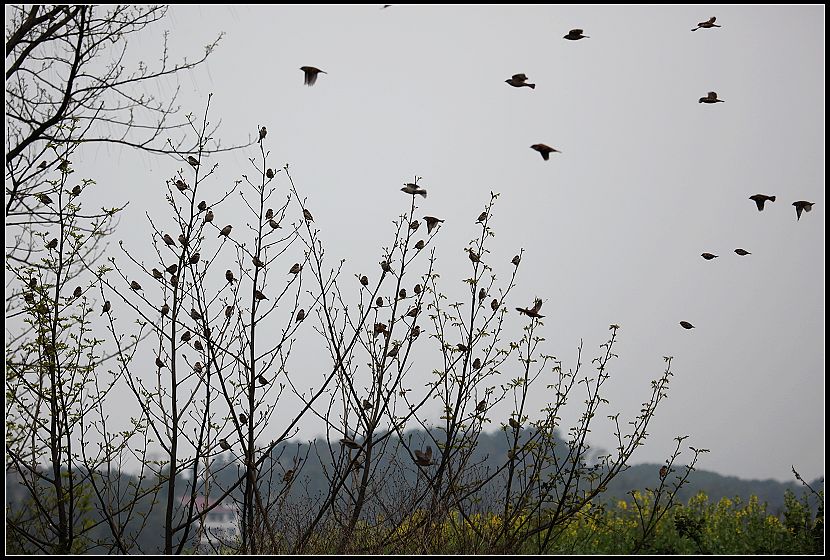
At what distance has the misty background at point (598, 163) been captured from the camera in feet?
9.36

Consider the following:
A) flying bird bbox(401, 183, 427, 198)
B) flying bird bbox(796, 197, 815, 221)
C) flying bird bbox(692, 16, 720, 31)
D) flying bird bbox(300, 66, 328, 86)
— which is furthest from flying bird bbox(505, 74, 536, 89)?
flying bird bbox(796, 197, 815, 221)

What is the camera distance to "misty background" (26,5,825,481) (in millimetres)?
2854

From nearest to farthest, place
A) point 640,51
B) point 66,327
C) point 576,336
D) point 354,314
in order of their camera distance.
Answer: point 66,327 → point 354,314 → point 576,336 → point 640,51

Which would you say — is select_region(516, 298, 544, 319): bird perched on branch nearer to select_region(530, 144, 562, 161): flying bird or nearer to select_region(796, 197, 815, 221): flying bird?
select_region(530, 144, 562, 161): flying bird

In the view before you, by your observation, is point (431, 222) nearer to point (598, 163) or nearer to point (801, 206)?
point (598, 163)

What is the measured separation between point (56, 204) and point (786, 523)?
10.4ft

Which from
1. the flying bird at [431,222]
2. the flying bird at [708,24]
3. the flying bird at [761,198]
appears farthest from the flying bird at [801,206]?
the flying bird at [431,222]

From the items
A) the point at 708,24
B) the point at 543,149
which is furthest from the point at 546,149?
the point at 708,24

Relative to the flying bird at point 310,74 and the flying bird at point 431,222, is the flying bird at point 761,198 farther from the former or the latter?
the flying bird at point 310,74

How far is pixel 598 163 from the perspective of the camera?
318 centimetres

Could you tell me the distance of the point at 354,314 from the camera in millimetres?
2588

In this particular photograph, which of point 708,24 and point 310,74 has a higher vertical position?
point 708,24

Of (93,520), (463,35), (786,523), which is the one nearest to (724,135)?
(463,35)

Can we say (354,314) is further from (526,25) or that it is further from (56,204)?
(526,25)
